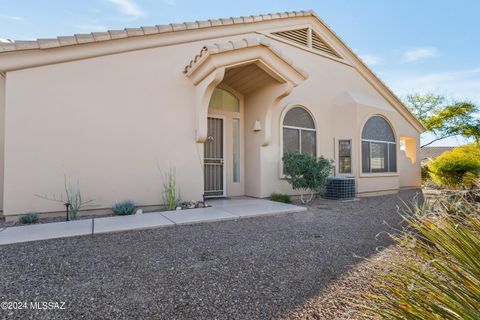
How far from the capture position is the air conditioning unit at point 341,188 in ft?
27.9

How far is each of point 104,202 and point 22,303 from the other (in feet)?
12.9

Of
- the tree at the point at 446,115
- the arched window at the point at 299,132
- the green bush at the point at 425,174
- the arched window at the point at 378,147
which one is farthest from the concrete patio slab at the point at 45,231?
the tree at the point at 446,115

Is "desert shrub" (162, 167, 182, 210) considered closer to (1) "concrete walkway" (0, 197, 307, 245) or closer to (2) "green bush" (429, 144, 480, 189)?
(1) "concrete walkway" (0, 197, 307, 245)

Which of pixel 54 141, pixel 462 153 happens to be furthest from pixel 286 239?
pixel 462 153

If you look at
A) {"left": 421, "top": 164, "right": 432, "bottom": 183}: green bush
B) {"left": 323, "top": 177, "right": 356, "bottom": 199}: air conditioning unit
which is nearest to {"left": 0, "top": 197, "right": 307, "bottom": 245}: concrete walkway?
{"left": 323, "top": 177, "right": 356, "bottom": 199}: air conditioning unit

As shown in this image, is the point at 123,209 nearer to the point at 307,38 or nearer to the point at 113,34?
the point at 113,34

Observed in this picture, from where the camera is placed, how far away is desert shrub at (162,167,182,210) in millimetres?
6371

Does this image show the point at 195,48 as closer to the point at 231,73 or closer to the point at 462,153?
the point at 231,73

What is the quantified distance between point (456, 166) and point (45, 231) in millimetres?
16254

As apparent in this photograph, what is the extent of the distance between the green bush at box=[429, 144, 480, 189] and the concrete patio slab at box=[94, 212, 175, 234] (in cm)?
1342

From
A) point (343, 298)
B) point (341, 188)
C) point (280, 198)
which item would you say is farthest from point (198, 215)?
point (341, 188)

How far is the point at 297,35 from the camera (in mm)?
9578

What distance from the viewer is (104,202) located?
593 cm

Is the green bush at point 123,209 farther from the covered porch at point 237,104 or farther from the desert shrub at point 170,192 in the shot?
the covered porch at point 237,104
